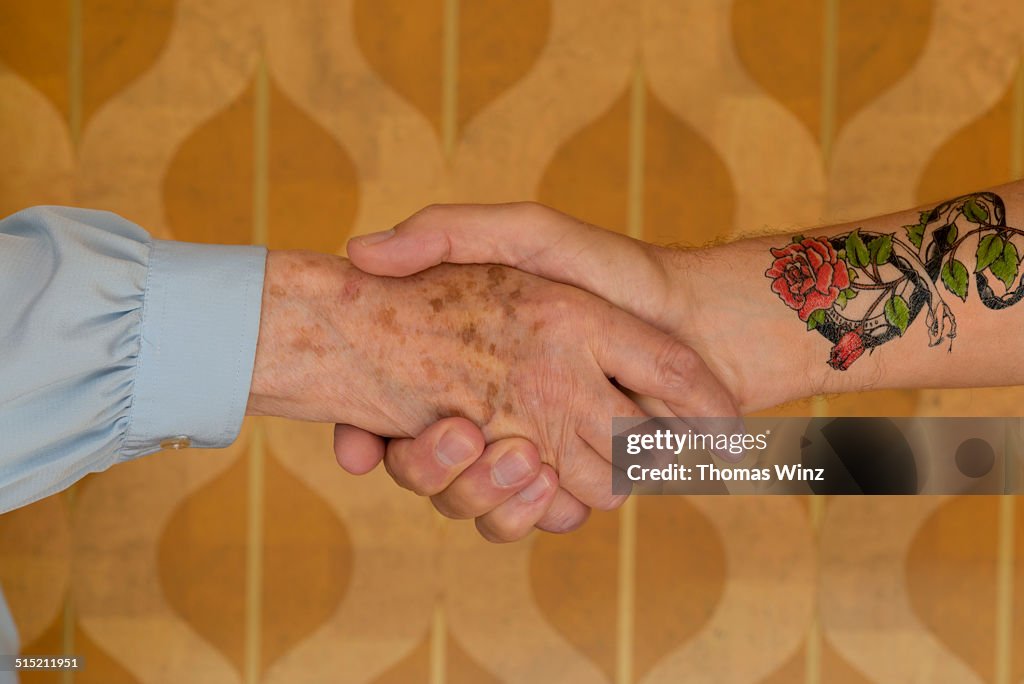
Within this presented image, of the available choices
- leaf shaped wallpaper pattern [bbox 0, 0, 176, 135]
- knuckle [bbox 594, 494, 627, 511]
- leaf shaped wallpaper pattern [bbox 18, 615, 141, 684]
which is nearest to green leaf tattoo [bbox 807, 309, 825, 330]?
knuckle [bbox 594, 494, 627, 511]

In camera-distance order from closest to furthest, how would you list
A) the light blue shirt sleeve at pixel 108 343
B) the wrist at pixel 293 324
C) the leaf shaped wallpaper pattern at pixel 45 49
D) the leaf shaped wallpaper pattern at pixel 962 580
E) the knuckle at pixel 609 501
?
the light blue shirt sleeve at pixel 108 343, the wrist at pixel 293 324, the knuckle at pixel 609 501, the leaf shaped wallpaper pattern at pixel 45 49, the leaf shaped wallpaper pattern at pixel 962 580

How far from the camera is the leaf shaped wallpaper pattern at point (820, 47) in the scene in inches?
59.1

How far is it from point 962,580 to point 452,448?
3.48 feet

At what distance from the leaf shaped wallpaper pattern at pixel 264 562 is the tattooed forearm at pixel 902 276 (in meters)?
0.85

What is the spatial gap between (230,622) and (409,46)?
95 centimetres

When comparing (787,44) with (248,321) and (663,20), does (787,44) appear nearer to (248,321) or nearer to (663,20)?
(663,20)

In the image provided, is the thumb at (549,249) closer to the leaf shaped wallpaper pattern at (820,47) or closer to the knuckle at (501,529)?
the knuckle at (501,529)

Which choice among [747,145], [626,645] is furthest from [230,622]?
[747,145]

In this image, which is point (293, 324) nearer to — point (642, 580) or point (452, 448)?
point (452, 448)

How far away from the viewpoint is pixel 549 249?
1.00 metres

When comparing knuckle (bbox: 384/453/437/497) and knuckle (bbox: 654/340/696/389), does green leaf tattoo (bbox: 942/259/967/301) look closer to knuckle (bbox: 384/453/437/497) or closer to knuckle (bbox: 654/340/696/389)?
knuckle (bbox: 654/340/696/389)

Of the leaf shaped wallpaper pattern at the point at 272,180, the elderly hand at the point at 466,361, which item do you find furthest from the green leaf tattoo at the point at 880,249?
the leaf shaped wallpaper pattern at the point at 272,180

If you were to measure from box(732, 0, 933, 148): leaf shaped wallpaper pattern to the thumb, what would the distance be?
635 mm

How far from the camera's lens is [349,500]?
150 centimetres
